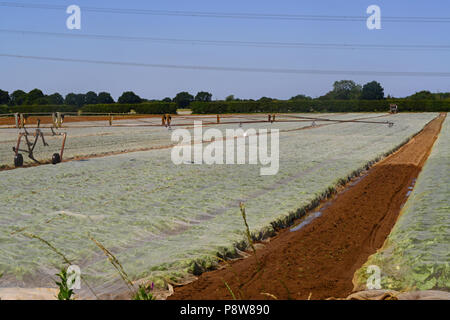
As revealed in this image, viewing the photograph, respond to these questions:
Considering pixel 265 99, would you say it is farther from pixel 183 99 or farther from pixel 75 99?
pixel 75 99

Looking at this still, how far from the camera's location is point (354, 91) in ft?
460

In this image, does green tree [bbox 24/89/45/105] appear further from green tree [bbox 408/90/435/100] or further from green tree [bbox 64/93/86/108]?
green tree [bbox 408/90/435/100]

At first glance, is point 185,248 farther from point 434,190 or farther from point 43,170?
point 43,170

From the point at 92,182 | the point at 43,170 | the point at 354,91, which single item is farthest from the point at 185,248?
the point at 354,91

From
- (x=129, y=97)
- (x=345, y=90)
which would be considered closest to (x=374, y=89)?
(x=345, y=90)

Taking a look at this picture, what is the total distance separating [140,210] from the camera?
10.0 m

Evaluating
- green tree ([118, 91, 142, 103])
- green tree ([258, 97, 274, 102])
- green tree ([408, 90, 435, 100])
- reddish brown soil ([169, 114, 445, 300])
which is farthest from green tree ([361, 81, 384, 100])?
Answer: reddish brown soil ([169, 114, 445, 300])

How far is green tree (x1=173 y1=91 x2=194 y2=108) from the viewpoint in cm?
11400

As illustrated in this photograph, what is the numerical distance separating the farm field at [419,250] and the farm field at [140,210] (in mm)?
2281

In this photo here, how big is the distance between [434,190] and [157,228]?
7190 mm

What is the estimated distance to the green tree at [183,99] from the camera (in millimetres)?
114000

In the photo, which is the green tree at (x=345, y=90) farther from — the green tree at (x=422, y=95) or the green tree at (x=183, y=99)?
the green tree at (x=183, y=99)

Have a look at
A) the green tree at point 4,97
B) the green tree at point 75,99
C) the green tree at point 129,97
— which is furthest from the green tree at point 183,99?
the green tree at point 4,97

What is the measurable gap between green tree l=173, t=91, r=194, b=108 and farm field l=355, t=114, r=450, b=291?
105 m
